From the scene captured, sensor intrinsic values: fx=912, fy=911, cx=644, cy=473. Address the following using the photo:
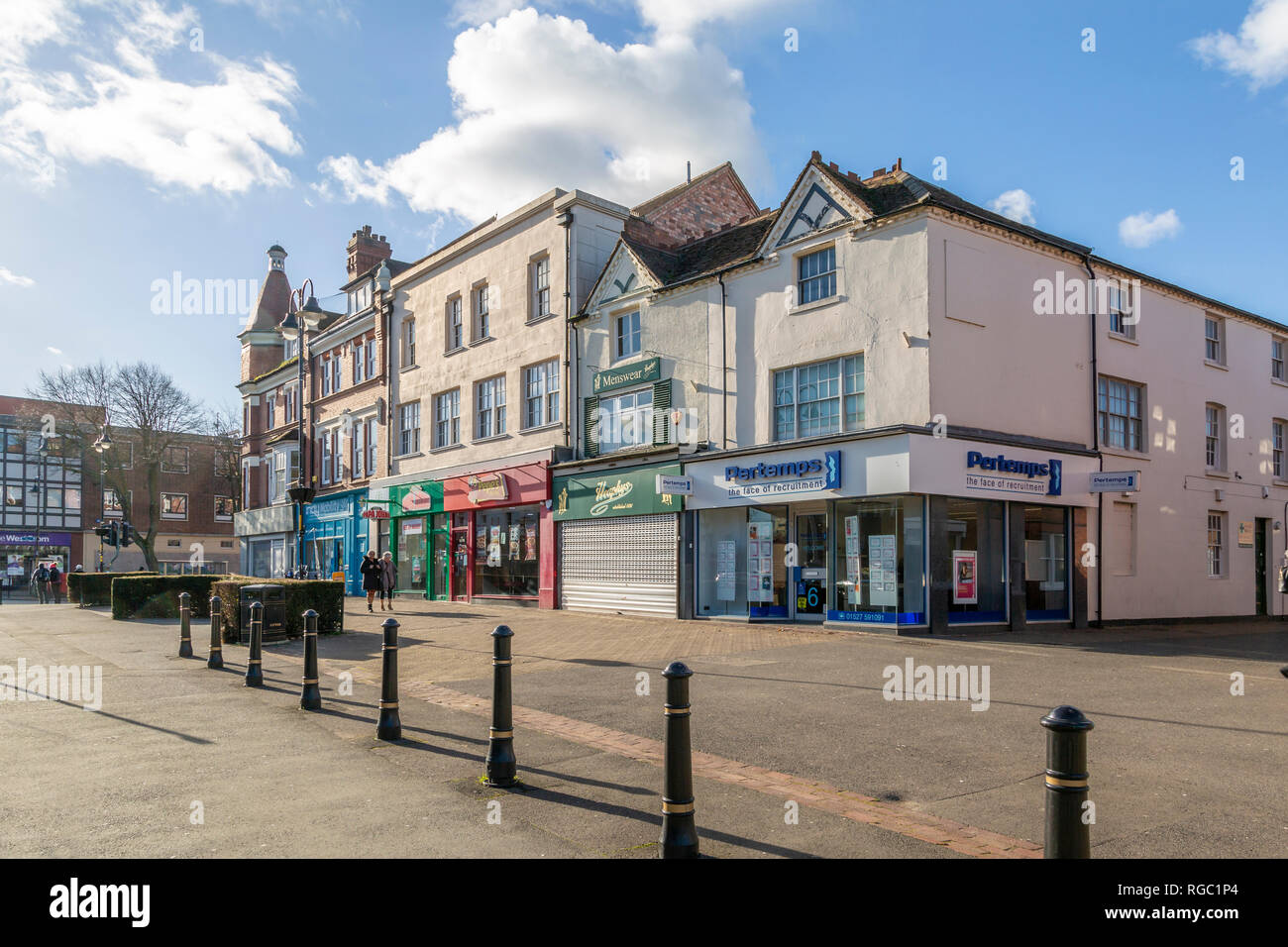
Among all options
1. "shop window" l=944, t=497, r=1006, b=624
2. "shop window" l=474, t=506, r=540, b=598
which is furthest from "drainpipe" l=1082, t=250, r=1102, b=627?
"shop window" l=474, t=506, r=540, b=598

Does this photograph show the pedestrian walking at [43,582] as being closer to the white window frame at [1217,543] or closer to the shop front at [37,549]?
the shop front at [37,549]

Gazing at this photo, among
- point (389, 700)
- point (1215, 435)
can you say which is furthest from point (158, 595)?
point (1215, 435)

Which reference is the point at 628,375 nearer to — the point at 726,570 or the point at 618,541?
the point at 618,541

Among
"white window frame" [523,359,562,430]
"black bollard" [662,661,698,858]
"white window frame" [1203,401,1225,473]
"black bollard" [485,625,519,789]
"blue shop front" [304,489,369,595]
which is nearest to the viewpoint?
"black bollard" [662,661,698,858]

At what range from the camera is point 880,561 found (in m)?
17.7

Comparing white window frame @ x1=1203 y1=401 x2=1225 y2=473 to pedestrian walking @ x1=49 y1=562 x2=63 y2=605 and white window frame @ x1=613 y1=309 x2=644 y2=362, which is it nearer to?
white window frame @ x1=613 y1=309 x2=644 y2=362

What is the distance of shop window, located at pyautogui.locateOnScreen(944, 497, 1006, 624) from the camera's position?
57.8ft

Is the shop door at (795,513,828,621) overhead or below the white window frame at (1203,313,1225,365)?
below

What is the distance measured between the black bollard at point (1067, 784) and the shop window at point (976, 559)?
563 inches

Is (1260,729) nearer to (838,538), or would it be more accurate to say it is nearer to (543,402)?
(838,538)

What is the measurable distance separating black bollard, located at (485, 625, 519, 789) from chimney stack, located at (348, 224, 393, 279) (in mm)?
37798

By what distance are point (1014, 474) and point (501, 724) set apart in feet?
48.6
